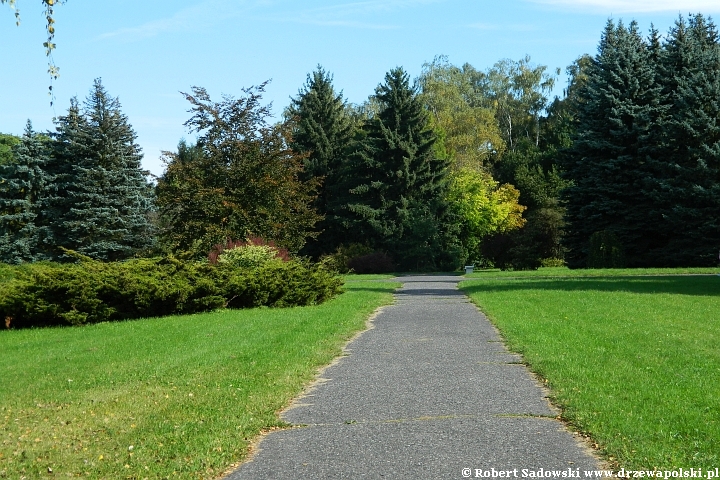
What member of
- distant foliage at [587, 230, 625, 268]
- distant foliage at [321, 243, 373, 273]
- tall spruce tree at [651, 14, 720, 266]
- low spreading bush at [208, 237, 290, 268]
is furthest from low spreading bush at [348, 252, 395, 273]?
low spreading bush at [208, 237, 290, 268]

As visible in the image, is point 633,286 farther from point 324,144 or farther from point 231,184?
point 324,144

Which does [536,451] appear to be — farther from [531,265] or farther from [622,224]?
[531,265]

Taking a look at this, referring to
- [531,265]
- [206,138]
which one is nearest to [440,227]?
[531,265]

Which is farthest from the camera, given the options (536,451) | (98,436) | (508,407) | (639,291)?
(639,291)

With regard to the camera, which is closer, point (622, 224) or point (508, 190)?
point (622, 224)

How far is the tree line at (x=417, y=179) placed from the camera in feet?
102

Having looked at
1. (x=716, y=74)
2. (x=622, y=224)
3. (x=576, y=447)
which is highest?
(x=716, y=74)

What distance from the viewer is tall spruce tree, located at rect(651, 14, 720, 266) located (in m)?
39.9

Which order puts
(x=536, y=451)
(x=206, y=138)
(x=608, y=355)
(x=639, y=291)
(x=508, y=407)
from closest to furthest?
(x=536, y=451)
(x=508, y=407)
(x=608, y=355)
(x=639, y=291)
(x=206, y=138)

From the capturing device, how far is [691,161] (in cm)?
4194

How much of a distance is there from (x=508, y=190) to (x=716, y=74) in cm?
2327

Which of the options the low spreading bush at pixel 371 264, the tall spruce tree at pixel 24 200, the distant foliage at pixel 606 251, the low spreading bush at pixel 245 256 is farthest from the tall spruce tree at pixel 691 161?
the tall spruce tree at pixel 24 200

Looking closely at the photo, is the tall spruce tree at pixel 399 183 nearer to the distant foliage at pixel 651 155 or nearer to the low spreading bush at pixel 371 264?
the low spreading bush at pixel 371 264

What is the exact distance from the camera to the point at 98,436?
742cm
